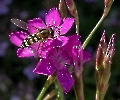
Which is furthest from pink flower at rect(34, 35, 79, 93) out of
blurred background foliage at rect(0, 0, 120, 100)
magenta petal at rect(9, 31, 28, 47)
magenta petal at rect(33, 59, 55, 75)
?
blurred background foliage at rect(0, 0, 120, 100)

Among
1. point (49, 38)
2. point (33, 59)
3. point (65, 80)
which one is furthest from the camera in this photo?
point (33, 59)

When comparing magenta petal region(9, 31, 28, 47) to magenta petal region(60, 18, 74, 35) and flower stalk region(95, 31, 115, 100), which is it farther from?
flower stalk region(95, 31, 115, 100)

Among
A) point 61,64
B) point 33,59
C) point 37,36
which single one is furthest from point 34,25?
point 33,59

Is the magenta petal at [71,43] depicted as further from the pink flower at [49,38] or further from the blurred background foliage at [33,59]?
the blurred background foliage at [33,59]

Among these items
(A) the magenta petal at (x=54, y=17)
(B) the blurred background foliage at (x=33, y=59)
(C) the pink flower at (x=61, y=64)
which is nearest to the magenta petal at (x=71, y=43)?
(C) the pink flower at (x=61, y=64)

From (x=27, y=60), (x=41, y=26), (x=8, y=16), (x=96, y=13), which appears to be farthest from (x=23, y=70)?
(x=41, y=26)

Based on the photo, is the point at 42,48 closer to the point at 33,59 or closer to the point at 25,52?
the point at 25,52
